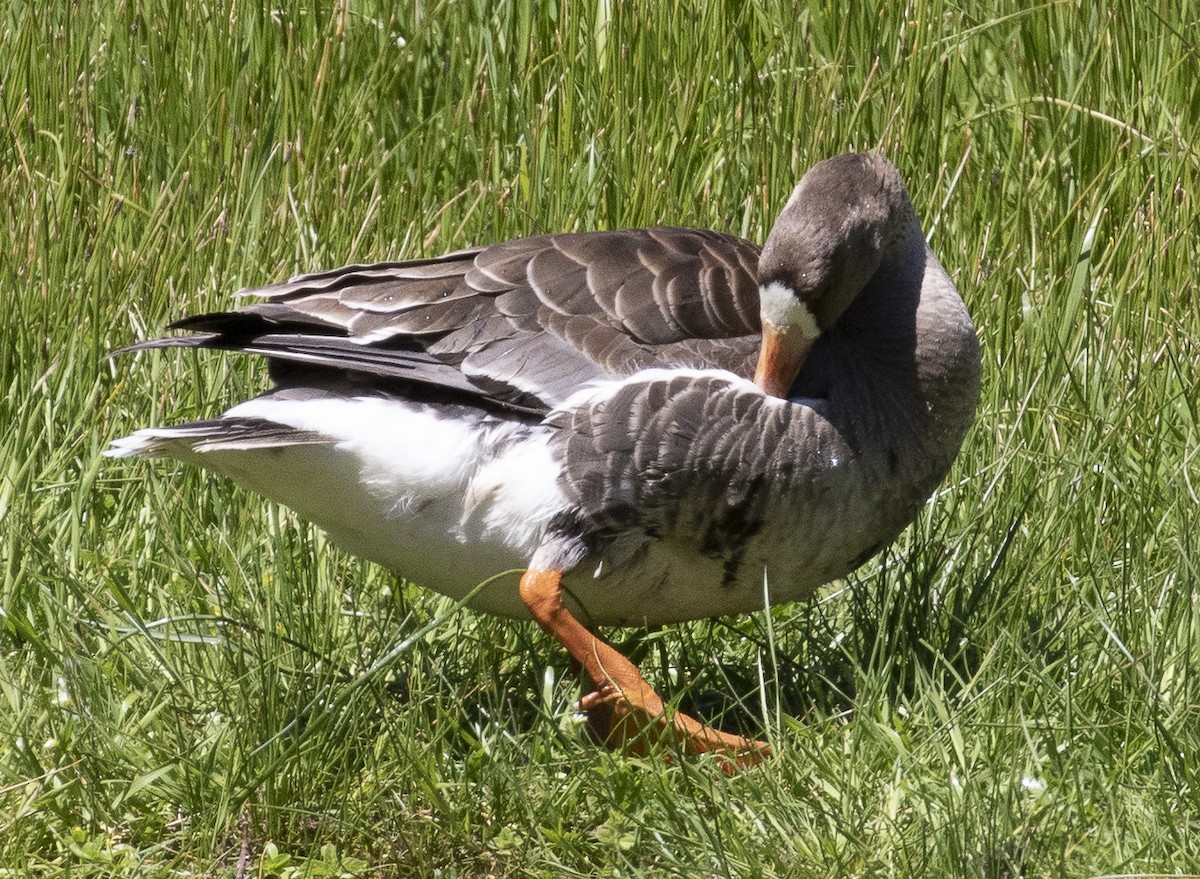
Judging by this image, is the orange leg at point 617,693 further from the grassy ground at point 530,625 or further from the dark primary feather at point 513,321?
the dark primary feather at point 513,321

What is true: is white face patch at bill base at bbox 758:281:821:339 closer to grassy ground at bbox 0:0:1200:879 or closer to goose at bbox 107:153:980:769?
goose at bbox 107:153:980:769

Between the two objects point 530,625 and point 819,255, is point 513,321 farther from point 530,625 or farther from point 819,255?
point 530,625

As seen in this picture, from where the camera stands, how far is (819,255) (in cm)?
381

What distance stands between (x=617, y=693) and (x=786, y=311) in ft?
3.31

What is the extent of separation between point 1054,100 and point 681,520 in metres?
3.02

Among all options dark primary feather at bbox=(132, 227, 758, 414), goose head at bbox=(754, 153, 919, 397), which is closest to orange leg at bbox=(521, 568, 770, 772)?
dark primary feather at bbox=(132, 227, 758, 414)

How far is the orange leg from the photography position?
354cm

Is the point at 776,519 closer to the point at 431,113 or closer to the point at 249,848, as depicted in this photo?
the point at 249,848

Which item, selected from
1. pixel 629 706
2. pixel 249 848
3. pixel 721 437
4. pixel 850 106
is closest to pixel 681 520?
pixel 721 437

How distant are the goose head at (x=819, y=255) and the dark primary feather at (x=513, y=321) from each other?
0.15 meters

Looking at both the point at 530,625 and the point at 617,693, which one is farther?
the point at 530,625

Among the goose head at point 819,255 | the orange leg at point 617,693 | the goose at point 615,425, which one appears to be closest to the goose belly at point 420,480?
the goose at point 615,425

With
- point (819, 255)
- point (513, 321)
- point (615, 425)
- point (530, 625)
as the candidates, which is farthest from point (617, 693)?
point (819, 255)

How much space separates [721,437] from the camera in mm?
3691
